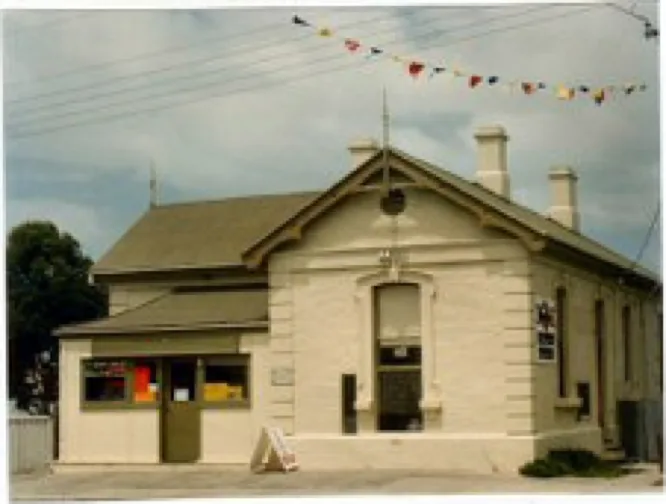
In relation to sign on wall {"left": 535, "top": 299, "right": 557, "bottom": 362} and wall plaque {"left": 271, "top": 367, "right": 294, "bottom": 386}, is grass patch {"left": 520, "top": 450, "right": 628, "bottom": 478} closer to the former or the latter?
sign on wall {"left": 535, "top": 299, "right": 557, "bottom": 362}

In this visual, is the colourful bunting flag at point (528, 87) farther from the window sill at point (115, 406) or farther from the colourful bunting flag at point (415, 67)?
the window sill at point (115, 406)

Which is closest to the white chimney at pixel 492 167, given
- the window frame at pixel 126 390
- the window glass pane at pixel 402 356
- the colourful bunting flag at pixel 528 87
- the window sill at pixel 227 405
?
the colourful bunting flag at pixel 528 87

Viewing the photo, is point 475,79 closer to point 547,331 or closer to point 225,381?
point 547,331

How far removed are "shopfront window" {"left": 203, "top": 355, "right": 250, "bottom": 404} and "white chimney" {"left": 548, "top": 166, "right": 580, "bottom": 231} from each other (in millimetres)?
9513

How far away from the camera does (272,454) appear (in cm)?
2833

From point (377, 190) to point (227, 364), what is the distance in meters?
4.63

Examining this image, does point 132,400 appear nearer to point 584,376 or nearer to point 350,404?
point 350,404

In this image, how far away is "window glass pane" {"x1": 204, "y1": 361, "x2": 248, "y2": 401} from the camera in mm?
29875

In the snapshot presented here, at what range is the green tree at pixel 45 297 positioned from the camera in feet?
97.6

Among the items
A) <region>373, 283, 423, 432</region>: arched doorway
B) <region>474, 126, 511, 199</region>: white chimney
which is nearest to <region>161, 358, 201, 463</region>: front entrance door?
<region>373, 283, 423, 432</region>: arched doorway

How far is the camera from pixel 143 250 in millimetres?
34156

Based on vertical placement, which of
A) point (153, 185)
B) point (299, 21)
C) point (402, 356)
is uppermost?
point (299, 21)

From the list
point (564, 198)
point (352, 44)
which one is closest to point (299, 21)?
point (352, 44)

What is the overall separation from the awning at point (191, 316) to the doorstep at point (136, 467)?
2.56 metres
